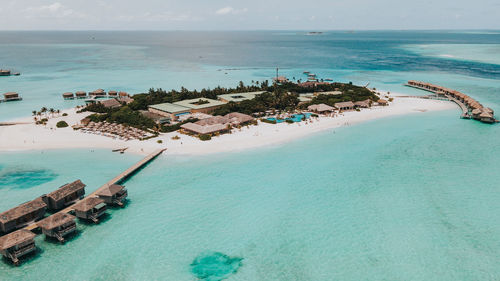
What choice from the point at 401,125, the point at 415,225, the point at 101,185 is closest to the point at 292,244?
the point at 415,225

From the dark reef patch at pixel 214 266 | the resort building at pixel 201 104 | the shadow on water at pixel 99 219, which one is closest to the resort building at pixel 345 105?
the resort building at pixel 201 104

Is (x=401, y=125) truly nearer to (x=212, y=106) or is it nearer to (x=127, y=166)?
(x=212, y=106)

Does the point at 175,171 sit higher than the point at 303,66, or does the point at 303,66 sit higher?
the point at 303,66

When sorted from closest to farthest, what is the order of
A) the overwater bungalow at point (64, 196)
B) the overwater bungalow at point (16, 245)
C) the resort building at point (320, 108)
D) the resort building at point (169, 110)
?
the overwater bungalow at point (16, 245), the overwater bungalow at point (64, 196), the resort building at point (169, 110), the resort building at point (320, 108)

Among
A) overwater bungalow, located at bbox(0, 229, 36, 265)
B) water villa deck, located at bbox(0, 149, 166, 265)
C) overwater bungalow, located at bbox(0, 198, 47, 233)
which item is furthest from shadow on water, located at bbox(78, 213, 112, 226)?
overwater bungalow, located at bbox(0, 229, 36, 265)

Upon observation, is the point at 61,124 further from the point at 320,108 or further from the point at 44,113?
the point at 320,108

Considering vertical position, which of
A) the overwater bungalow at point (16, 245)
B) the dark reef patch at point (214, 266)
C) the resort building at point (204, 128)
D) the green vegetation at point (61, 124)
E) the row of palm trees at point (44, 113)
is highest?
the row of palm trees at point (44, 113)

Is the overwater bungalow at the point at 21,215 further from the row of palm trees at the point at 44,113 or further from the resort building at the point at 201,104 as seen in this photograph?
the row of palm trees at the point at 44,113
